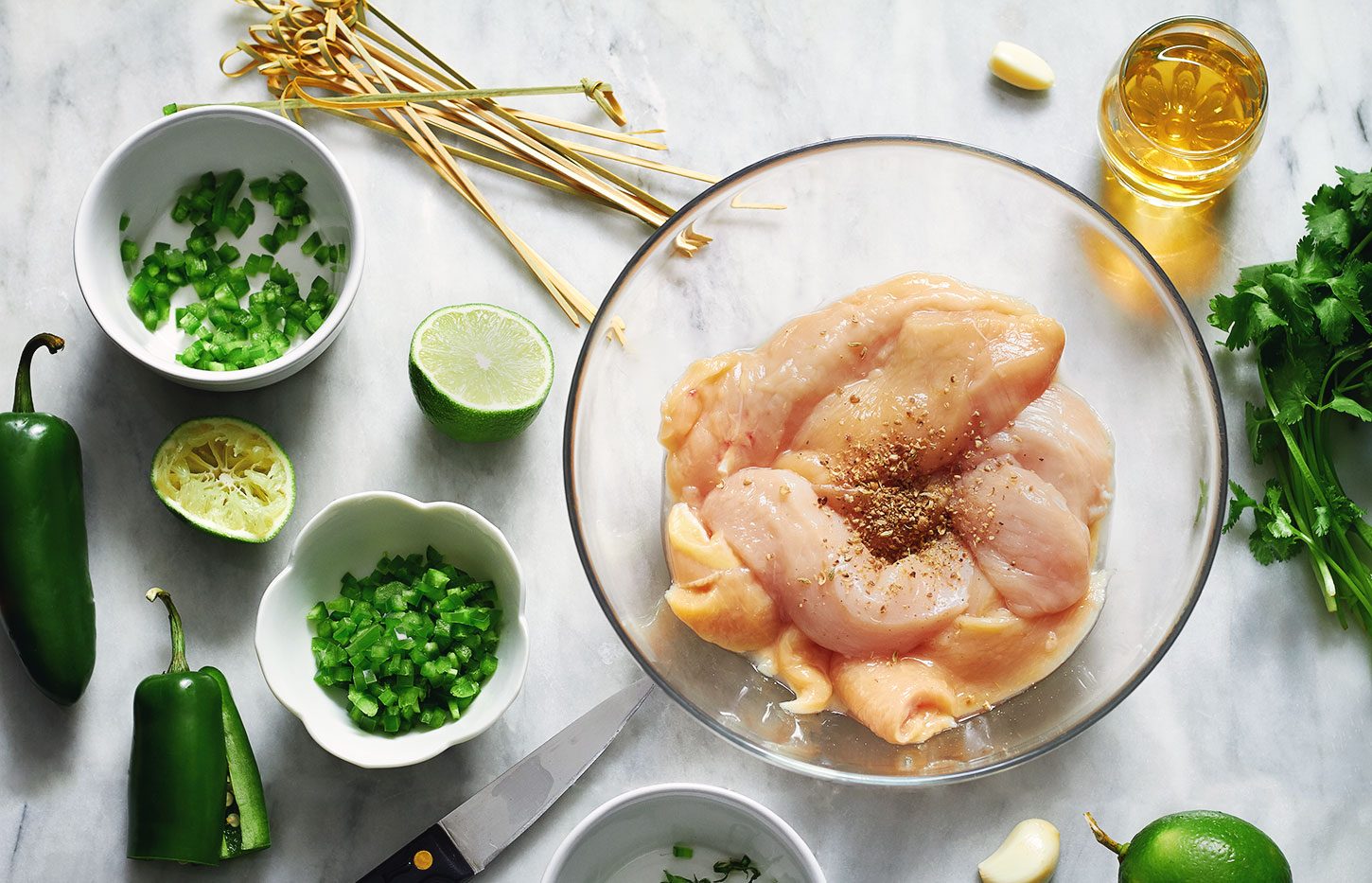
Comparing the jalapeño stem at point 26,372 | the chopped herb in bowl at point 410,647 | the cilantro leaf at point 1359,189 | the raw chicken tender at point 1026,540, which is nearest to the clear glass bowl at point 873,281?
the raw chicken tender at point 1026,540

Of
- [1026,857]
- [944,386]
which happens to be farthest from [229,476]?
[1026,857]

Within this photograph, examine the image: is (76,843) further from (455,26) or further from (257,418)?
(455,26)

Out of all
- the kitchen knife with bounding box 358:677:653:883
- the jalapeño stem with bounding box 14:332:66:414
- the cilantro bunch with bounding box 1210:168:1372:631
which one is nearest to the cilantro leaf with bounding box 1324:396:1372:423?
the cilantro bunch with bounding box 1210:168:1372:631

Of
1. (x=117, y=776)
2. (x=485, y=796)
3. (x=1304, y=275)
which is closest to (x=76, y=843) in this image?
(x=117, y=776)

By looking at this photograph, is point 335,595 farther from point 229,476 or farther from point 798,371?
point 798,371

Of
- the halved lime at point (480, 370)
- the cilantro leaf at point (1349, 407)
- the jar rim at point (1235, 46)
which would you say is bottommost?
the halved lime at point (480, 370)

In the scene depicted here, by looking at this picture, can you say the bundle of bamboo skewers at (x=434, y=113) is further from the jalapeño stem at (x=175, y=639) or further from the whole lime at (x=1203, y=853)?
the whole lime at (x=1203, y=853)
